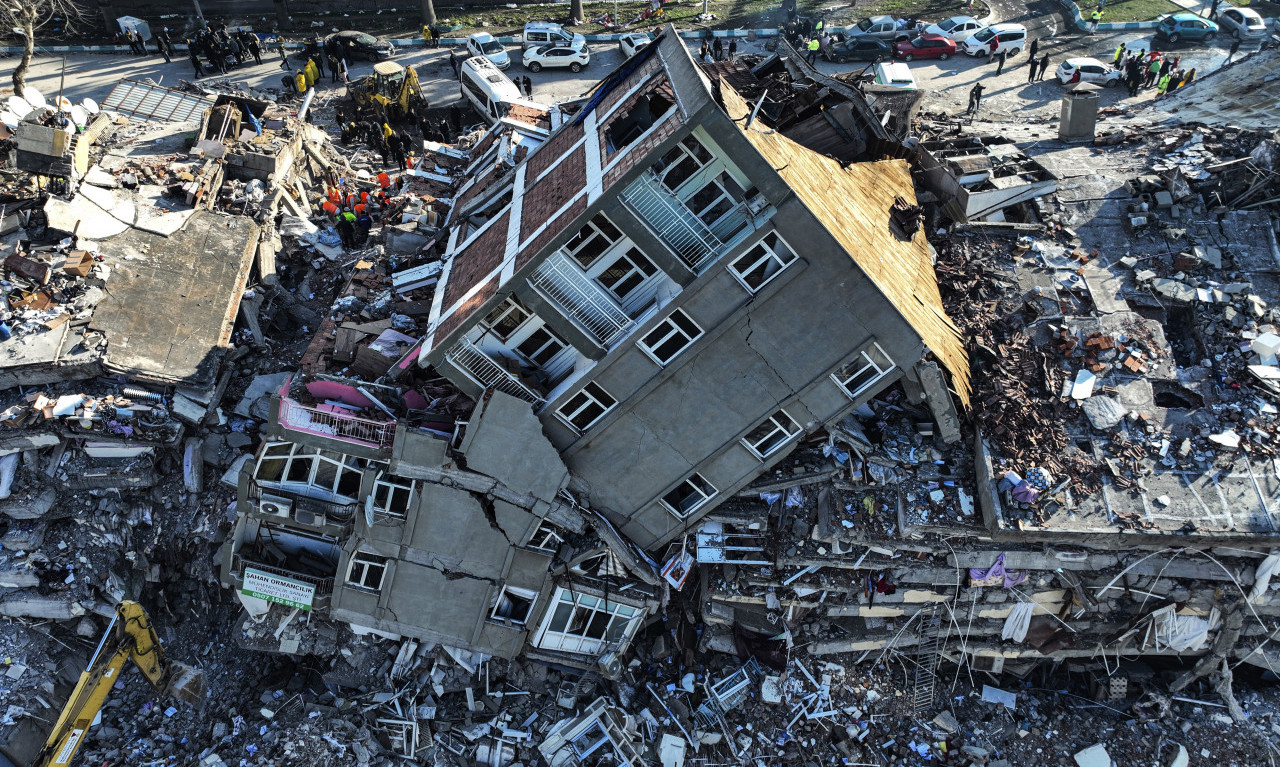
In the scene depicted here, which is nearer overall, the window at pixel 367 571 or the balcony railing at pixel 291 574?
the balcony railing at pixel 291 574

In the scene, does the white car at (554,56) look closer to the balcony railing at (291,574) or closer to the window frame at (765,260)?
the window frame at (765,260)

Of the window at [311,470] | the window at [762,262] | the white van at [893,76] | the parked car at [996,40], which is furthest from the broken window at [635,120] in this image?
the parked car at [996,40]

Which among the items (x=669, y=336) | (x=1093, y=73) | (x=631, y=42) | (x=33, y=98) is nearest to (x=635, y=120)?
(x=669, y=336)

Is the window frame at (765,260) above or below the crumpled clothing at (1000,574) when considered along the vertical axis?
above

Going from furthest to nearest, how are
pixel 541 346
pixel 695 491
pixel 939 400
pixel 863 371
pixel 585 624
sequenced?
pixel 585 624 → pixel 695 491 → pixel 939 400 → pixel 541 346 → pixel 863 371

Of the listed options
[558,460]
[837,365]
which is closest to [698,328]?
[837,365]

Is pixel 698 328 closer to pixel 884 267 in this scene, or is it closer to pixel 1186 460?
pixel 884 267

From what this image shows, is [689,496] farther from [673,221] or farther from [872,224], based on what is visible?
[872,224]
